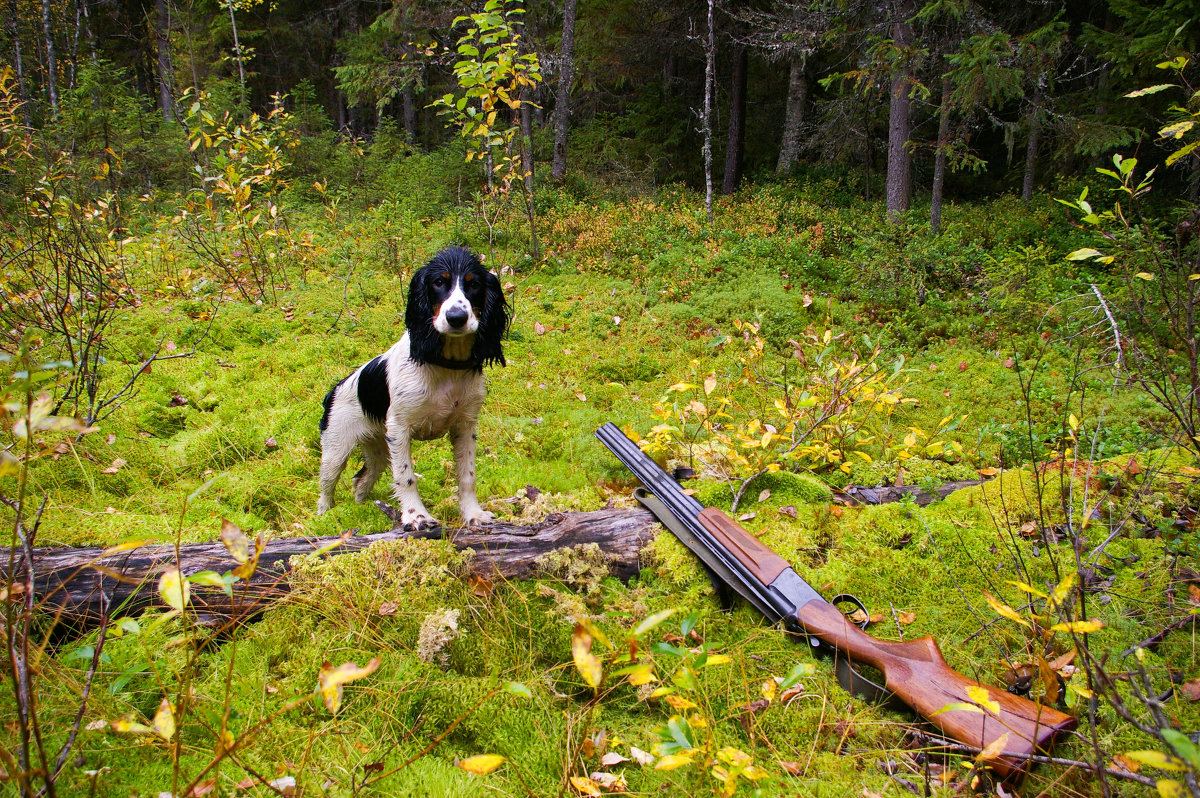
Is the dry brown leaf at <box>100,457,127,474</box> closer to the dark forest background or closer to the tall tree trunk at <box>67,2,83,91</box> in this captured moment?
the dark forest background

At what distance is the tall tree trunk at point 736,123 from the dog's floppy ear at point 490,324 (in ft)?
50.6

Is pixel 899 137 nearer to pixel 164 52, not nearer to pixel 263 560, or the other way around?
pixel 263 560

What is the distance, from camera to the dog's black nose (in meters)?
3.07

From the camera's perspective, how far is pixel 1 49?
41.0ft

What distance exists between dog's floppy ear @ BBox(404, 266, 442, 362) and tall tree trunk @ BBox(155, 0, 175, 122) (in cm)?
994

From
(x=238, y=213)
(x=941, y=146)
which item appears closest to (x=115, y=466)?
(x=238, y=213)

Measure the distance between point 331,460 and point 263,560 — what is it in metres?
1.29

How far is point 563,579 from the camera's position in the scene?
9.59 ft

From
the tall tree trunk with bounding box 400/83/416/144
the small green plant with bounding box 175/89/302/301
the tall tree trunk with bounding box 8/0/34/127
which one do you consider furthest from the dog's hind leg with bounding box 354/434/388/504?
the tall tree trunk with bounding box 400/83/416/144

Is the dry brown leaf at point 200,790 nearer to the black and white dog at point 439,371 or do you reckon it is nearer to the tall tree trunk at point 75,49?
the black and white dog at point 439,371

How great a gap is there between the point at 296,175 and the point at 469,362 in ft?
52.7

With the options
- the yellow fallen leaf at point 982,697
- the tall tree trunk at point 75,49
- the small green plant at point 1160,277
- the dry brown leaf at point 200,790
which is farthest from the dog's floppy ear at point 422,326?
the tall tree trunk at point 75,49

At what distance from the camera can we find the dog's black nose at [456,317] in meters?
3.07

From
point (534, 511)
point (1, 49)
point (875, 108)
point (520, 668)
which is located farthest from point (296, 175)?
point (520, 668)
